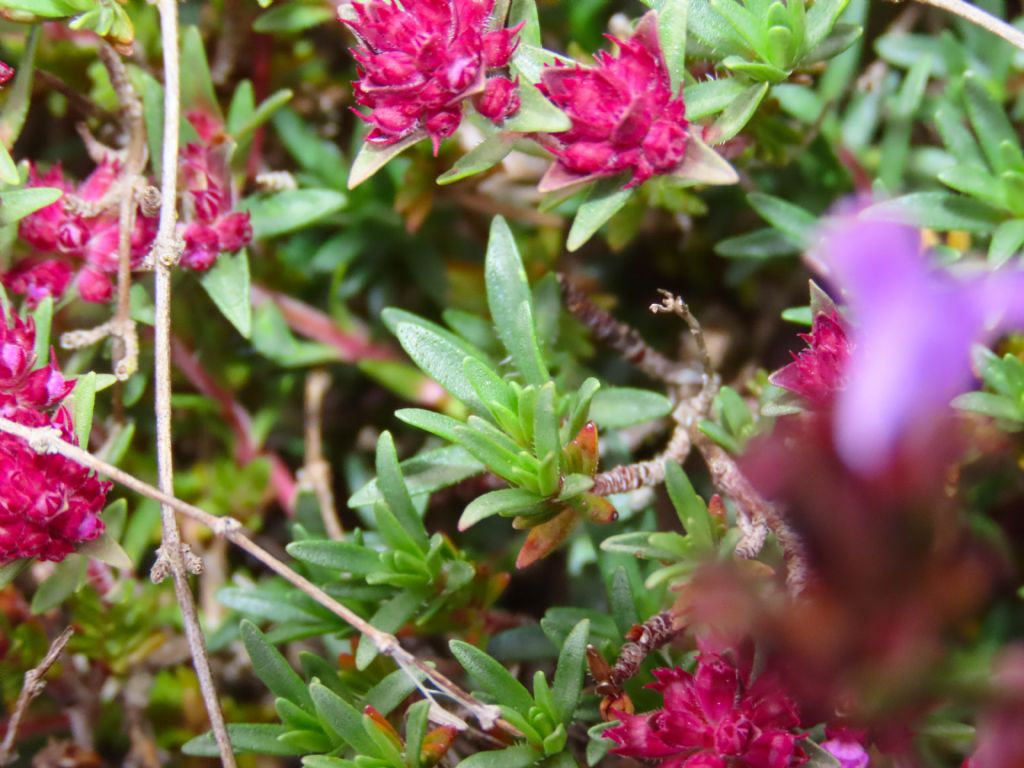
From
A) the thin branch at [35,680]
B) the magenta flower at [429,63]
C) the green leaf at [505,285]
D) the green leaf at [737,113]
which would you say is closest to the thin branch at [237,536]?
the thin branch at [35,680]

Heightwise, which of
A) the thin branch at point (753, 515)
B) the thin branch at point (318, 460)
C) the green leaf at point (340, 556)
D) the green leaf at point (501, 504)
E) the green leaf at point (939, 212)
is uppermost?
the green leaf at point (939, 212)

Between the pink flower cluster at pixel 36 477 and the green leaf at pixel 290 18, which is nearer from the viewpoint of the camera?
the pink flower cluster at pixel 36 477

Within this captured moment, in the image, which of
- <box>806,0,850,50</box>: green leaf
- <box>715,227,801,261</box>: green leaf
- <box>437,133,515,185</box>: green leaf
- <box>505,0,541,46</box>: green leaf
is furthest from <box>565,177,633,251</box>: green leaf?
<box>715,227,801,261</box>: green leaf

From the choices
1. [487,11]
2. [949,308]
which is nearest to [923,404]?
[949,308]

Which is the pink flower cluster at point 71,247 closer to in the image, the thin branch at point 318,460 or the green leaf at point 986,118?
the thin branch at point 318,460

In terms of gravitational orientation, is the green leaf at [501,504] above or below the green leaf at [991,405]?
below

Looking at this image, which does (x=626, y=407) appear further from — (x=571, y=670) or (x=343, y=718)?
(x=343, y=718)

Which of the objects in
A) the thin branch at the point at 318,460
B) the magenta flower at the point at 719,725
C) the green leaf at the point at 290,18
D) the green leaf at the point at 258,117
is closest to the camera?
the magenta flower at the point at 719,725
